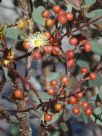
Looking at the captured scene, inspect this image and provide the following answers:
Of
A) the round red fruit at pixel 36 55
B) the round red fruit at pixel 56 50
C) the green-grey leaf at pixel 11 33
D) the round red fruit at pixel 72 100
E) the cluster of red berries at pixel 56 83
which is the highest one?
the green-grey leaf at pixel 11 33

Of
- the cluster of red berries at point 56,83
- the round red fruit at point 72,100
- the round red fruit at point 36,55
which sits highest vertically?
the round red fruit at point 36,55

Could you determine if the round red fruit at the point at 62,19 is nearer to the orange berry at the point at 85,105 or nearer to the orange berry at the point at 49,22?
the orange berry at the point at 49,22

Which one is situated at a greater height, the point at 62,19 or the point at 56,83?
the point at 62,19

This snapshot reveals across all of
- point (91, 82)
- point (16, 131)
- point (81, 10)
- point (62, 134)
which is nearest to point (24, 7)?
point (81, 10)

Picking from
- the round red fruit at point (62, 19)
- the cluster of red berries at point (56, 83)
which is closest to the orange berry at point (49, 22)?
the round red fruit at point (62, 19)

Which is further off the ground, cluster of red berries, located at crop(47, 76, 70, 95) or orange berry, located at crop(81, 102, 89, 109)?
cluster of red berries, located at crop(47, 76, 70, 95)

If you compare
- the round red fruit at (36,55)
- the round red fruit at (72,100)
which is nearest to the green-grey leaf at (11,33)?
the round red fruit at (36,55)

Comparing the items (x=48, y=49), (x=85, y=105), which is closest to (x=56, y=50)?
(x=48, y=49)

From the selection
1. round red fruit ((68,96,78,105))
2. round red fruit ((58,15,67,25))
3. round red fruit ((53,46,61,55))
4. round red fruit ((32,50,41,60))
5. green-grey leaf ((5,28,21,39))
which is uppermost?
round red fruit ((58,15,67,25))

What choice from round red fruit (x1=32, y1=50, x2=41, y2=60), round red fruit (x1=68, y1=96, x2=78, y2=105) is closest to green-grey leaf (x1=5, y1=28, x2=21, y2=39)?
round red fruit (x1=32, y1=50, x2=41, y2=60)

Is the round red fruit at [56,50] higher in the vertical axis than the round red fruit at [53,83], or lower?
higher

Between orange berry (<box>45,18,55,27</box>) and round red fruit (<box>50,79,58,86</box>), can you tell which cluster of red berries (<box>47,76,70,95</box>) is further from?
orange berry (<box>45,18,55,27</box>)

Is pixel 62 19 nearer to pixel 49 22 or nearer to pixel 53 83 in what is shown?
pixel 49 22
